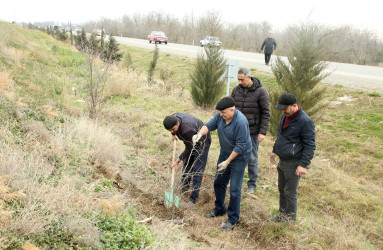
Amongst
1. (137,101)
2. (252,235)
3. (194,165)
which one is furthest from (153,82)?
(252,235)

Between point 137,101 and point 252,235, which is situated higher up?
point 137,101

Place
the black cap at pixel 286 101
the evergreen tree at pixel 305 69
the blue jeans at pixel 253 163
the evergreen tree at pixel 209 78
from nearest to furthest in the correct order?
the black cap at pixel 286 101 → the blue jeans at pixel 253 163 → the evergreen tree at pixel 305 69 → the evergreen tree at pixel 209 78

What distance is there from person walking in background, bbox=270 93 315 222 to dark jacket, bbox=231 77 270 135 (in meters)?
0.72

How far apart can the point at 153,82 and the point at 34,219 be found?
12.0 meters

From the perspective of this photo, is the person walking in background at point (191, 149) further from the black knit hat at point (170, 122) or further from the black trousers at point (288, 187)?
the black trousers at point (288, 187)

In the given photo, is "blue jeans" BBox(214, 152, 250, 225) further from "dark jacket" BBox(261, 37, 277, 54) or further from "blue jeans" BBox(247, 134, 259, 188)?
"dark jacket" BBox(261, 37, 277, 54)

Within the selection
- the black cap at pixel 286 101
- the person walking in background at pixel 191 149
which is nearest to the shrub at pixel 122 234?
the person walking in background at pixel 191 149

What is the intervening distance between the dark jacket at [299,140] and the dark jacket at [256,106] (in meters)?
0.73

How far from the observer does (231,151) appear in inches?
157

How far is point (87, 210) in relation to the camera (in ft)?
10.2

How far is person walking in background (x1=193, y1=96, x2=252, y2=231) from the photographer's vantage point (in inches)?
148

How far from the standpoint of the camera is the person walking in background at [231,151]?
12.4 feet

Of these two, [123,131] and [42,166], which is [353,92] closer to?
[123,131]

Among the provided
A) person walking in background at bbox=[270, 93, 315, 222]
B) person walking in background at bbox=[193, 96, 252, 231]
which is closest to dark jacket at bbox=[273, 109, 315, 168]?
person walking in background at bbox=[270, 93, 315, 222]
